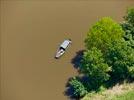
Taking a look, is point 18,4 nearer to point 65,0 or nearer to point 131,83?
point 65,0

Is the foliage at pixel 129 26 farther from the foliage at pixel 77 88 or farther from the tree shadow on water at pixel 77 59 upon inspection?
the foliage at pixel 77 88

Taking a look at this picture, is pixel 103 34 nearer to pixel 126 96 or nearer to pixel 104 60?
pixel 104 60

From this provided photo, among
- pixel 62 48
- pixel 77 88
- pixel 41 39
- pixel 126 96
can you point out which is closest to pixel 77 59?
pixel 62 48

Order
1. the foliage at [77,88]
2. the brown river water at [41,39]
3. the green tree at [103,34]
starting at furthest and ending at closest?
the brown river water at [41,39], the green tree at [103,34], the foliage at [77,88]

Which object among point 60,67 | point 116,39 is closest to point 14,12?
point 60,67

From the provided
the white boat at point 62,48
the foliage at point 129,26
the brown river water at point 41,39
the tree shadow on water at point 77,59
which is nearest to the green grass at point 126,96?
the brown river water at point 41,39

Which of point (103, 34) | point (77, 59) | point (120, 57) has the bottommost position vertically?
point (120, 57)
